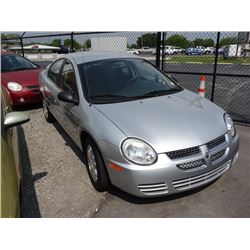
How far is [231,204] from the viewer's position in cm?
268

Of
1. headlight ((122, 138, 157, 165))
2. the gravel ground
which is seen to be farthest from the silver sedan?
the gravel ground

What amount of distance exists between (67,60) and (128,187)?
241 cm

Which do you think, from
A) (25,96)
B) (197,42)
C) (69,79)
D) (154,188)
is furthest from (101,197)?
(197,42)

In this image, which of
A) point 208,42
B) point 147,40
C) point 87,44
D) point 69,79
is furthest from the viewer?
point 87,44

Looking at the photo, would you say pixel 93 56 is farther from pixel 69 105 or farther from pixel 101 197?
pixel 101 197

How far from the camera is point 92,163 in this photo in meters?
2.96

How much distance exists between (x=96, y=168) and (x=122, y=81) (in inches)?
49.7

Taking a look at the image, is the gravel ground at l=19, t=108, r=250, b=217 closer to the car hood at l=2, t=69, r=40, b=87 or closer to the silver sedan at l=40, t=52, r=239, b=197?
the silver sedan at l=40, t=52, r=239, b=197

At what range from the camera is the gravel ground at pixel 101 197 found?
260cm

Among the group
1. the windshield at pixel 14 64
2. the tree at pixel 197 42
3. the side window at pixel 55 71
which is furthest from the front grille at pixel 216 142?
the windshield at pixel 14 64

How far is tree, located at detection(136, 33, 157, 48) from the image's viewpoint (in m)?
6.09

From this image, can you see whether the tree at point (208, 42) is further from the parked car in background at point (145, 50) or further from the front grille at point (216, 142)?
the front grille at point (216, 142)

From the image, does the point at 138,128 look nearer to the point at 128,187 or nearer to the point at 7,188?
the point at 128,187

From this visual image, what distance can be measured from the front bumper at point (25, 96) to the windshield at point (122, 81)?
3.09 meters
